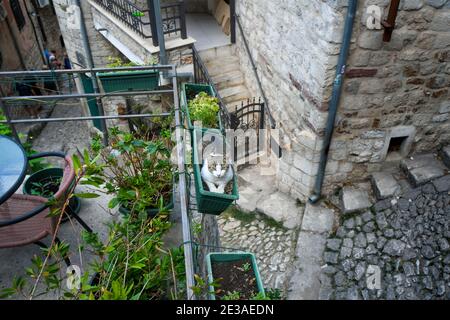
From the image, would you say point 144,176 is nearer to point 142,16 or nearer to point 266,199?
point 266,199

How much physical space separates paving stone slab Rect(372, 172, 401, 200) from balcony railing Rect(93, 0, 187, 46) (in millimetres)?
3783

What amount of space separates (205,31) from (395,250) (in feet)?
18.0

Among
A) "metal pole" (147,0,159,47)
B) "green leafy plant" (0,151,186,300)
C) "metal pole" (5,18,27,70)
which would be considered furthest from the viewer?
"metal pole" (5,18,27,70)

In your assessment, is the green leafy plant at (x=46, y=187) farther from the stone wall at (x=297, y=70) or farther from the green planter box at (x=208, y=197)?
the stone wall at (x=297, y=70)

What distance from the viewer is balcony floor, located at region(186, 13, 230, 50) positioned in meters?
7.23

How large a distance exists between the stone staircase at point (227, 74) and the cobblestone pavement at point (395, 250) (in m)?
3.11

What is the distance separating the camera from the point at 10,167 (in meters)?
2.77

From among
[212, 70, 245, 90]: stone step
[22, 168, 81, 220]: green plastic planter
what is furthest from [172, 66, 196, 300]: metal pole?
[212, 70, 245, 90]: stone step

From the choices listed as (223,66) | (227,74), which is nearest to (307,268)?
(227,74)

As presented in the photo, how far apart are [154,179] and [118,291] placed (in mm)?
1354

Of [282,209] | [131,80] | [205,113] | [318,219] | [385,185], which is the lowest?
[282,209]

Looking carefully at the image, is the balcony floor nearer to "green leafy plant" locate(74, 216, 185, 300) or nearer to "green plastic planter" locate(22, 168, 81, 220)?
"green plastic planter" locate(22, 168, 81, 220)

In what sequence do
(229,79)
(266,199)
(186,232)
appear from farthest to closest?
1. (229,79)
2. (266,199)
3. (186,232)
